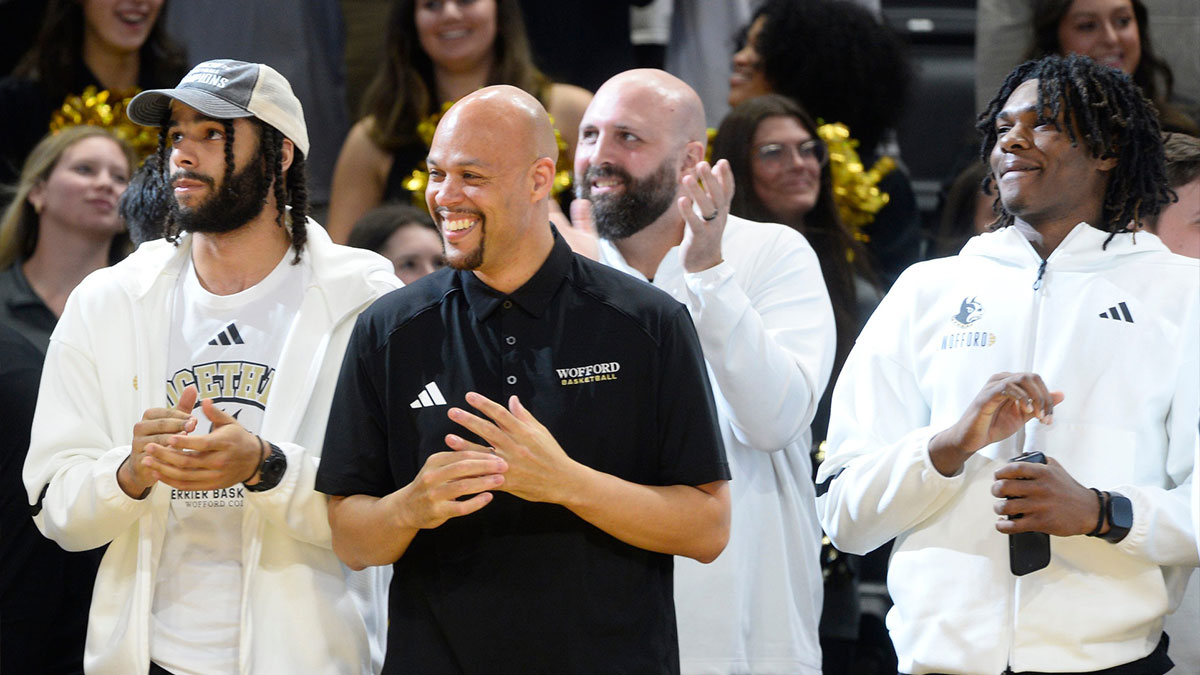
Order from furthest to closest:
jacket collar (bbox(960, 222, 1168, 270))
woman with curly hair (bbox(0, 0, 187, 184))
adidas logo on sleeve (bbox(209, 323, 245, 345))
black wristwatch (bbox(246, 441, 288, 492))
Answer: woman with curly hair (bbox(0, 0, 187, 184)), adidas logo on sleeve (bbox(209, 323, 245, 345)), jacket collar (bbox(960, 222, 1168, 270)), black wristwatch (bbox(246, 441, 288, 492))

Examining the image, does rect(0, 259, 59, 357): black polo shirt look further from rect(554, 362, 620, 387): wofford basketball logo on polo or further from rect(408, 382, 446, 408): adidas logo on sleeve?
rect(554, 362, 620, 387): wofford basketball logo on polo

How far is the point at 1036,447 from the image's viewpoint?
3143 millimetres

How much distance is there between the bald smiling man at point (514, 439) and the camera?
285 centimetres

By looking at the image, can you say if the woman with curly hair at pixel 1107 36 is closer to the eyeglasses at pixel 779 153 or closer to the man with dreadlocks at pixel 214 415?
the eyeglasses at pixel 779 153

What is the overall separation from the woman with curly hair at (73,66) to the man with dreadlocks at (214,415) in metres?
2.29

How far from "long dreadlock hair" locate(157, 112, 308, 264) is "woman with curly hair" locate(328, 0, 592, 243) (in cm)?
176

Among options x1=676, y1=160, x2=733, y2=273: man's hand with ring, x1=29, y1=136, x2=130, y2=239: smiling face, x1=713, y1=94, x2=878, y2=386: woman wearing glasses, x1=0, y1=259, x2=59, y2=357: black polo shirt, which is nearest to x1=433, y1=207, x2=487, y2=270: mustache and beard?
x1=676, y1=160, x2=733, y2=273: man's hand with ring

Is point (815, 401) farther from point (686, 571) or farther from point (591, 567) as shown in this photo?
point (591, 567)

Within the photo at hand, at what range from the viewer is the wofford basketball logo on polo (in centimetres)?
293

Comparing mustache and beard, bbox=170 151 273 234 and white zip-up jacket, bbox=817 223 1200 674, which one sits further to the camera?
mustache and beard, bbox=170 151 273 234

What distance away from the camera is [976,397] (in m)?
3.00

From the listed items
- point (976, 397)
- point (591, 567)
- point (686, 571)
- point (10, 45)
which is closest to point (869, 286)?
point (686, 571)

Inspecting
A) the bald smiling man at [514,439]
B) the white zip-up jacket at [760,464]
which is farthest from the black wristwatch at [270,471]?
the white zip-up jacket at [760,464]

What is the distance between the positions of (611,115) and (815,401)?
0.94 meters
